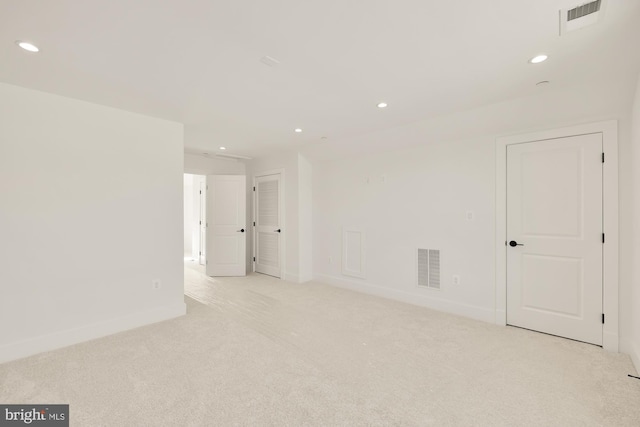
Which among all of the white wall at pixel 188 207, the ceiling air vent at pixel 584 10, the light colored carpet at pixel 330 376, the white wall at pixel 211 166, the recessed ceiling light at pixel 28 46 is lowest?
the light colored carpet at pixel 330 376

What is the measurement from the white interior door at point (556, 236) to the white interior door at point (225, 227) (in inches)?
182

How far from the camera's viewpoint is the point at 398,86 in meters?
2.55

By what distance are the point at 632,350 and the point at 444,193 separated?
2231 millimetres

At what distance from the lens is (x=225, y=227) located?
5727mm

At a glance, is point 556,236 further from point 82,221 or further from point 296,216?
point 82,221

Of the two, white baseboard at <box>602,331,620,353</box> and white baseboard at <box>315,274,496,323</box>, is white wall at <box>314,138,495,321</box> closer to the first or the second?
white baseboard at <box>315,274,496,323</box>

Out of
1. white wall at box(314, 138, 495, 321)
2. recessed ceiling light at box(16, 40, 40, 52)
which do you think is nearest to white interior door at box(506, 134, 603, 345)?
white wall at box(314, 138, 495, 321)

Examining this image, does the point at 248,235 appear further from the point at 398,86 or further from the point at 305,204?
the point at 398,86

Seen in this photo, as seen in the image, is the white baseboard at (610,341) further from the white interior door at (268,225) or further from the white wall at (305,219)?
the white interior door at (268,225)

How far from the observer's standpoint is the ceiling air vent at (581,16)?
5.17ft

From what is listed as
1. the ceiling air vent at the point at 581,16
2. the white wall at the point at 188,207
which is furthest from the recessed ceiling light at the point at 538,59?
the white wall at the point at 188,207

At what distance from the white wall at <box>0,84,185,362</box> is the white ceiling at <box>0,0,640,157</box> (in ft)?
1.00

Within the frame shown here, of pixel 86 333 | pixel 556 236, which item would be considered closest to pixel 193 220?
pixel 86 333

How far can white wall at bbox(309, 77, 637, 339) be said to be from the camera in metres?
2.62
